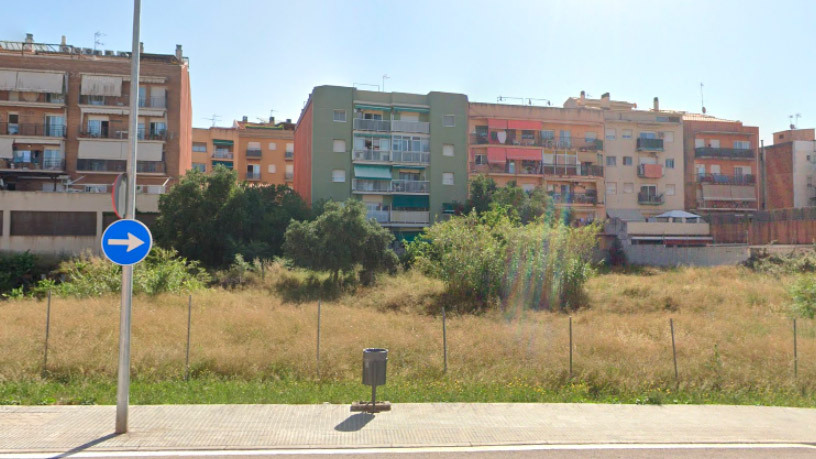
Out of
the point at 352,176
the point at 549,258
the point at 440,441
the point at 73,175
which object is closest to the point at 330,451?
the point at 440,441

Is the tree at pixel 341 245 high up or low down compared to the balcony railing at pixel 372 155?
down

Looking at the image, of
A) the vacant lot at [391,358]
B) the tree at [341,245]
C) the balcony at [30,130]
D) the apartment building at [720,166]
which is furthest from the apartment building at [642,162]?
the balcony at [30,130]

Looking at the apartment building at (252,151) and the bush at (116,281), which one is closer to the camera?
the bush at (116,281)

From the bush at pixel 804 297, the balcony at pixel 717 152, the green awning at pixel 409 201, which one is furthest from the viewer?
the balcony at pixel 717 152

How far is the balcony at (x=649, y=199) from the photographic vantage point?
1855 inches

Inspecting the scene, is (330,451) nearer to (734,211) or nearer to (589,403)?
(589,403)

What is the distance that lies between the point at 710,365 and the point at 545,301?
1150cm

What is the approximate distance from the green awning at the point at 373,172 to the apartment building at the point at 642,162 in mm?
18980

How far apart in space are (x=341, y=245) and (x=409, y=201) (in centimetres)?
1586

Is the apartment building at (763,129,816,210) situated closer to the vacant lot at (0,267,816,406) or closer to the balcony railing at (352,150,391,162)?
the balcony railing at (352,150,391,162)

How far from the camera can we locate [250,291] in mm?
23953

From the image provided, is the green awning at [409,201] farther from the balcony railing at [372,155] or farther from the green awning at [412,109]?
the green awning at [412,109]

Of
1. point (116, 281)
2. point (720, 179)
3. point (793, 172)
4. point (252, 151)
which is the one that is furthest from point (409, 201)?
point (793, 172)

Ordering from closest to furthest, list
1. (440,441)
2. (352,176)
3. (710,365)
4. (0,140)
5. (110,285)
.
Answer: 1. (440,441)
2. (710,365)
3. (110,285)
4. (0,140)
5. (352,176)
